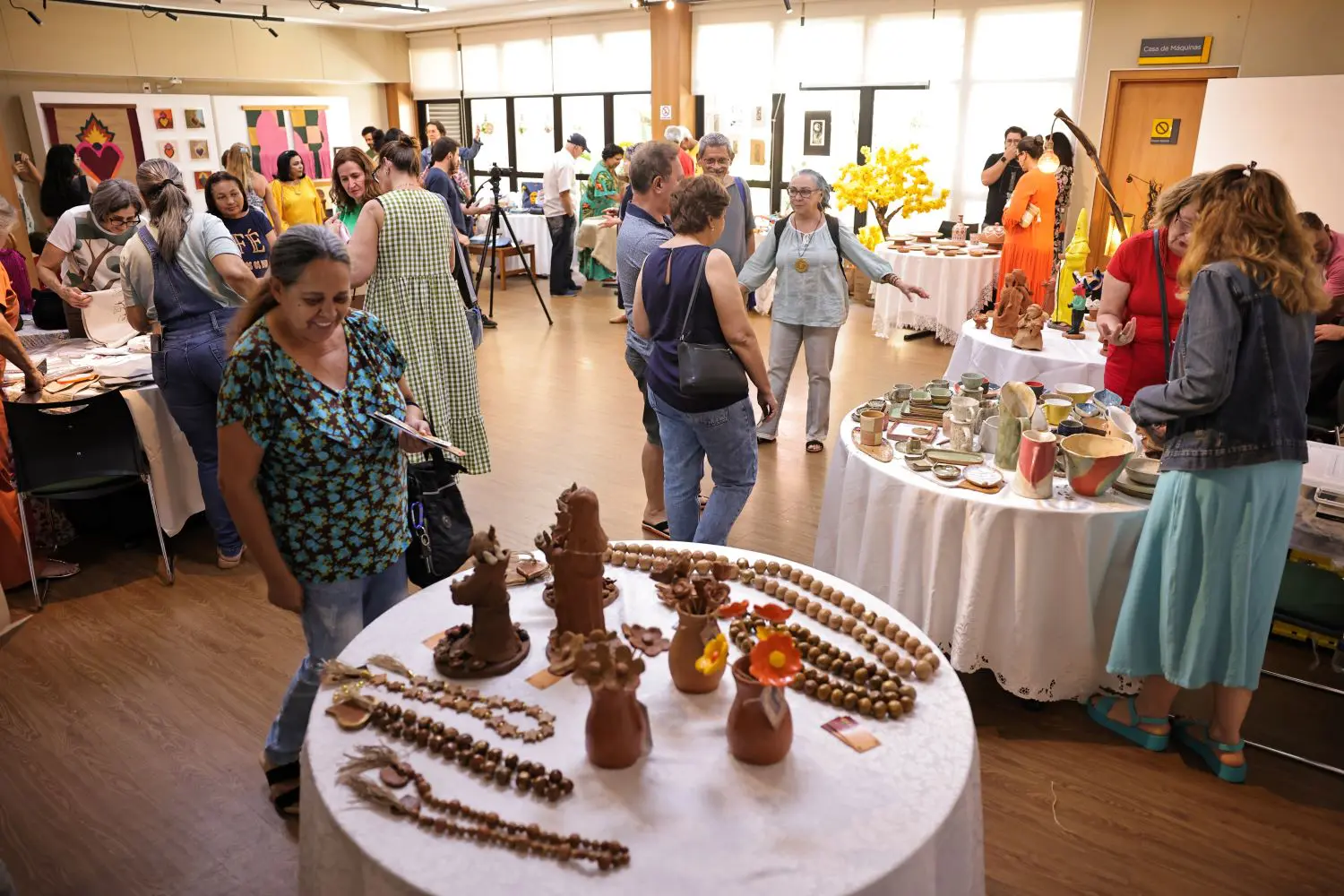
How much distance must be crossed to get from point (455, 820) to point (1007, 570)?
169 cm

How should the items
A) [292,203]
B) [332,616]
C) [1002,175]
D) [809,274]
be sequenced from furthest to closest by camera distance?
[1002,175], [292,203], [809,274], [332,616]

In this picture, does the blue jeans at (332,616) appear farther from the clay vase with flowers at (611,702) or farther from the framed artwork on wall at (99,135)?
the framed artwork on wall at (99,135)

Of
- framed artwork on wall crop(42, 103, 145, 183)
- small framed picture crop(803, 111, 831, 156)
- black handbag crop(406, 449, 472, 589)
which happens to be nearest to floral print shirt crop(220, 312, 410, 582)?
black handbag crop(406, 449, 472, 589)

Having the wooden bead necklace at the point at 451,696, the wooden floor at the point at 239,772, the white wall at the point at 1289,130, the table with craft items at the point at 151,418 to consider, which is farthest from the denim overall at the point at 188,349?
the white wall at the point at 1289,130

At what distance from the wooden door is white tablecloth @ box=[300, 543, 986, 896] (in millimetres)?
7405

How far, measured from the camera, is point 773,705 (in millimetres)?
1333

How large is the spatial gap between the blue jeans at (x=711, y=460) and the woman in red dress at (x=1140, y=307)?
1263mm

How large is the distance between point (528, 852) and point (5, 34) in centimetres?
1209

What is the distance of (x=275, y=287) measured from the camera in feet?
5.69

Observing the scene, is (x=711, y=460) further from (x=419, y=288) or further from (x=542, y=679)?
(x=542, y=679)

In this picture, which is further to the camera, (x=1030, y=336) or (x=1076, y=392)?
(x=1030, y=336)

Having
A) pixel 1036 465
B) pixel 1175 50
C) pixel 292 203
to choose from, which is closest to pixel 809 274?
pixel 1036 465

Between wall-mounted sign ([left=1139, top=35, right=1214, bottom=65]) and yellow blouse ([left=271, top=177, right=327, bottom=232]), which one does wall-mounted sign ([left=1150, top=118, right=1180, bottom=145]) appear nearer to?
wall-mounted sign ([left=1139, top=35, right=1214, bottom=65])

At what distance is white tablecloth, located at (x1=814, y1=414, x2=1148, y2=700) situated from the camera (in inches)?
93.2
